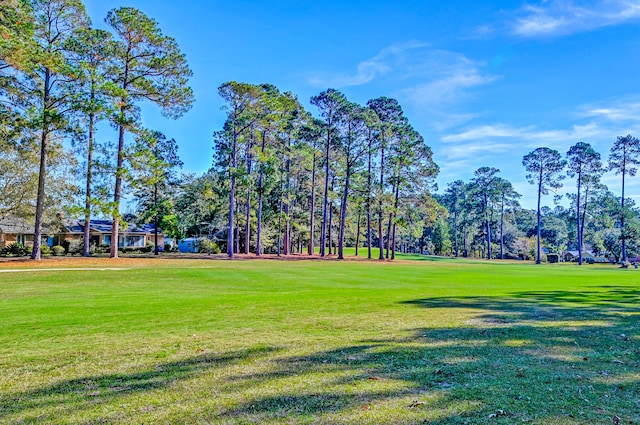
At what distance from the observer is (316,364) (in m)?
5.00

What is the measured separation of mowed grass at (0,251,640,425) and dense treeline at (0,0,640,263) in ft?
59.8

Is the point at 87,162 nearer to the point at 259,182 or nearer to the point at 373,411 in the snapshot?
the point at 259,182

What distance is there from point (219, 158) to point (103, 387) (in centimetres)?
4253

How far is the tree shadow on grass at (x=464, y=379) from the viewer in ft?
11.5

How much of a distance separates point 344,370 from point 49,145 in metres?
29.9

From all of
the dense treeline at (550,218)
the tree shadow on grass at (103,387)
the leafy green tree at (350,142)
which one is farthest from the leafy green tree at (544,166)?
the tree shadow on grass at (103,387)

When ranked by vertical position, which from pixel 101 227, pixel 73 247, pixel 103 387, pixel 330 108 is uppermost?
pixel 330 108

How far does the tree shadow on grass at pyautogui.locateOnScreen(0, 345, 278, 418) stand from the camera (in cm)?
382

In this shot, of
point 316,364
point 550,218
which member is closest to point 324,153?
point 316,364

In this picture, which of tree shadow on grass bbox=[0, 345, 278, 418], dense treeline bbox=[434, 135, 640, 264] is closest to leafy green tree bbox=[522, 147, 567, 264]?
dense treeline bbox=[434, 135, 640, 264]

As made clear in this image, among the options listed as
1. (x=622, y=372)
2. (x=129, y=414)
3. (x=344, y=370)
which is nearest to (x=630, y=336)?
(x=622, y=372)

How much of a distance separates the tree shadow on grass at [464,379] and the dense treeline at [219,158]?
2151cm

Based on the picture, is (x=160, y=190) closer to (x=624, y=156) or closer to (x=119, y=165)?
(x=119, y=165)

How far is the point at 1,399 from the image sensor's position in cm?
394
